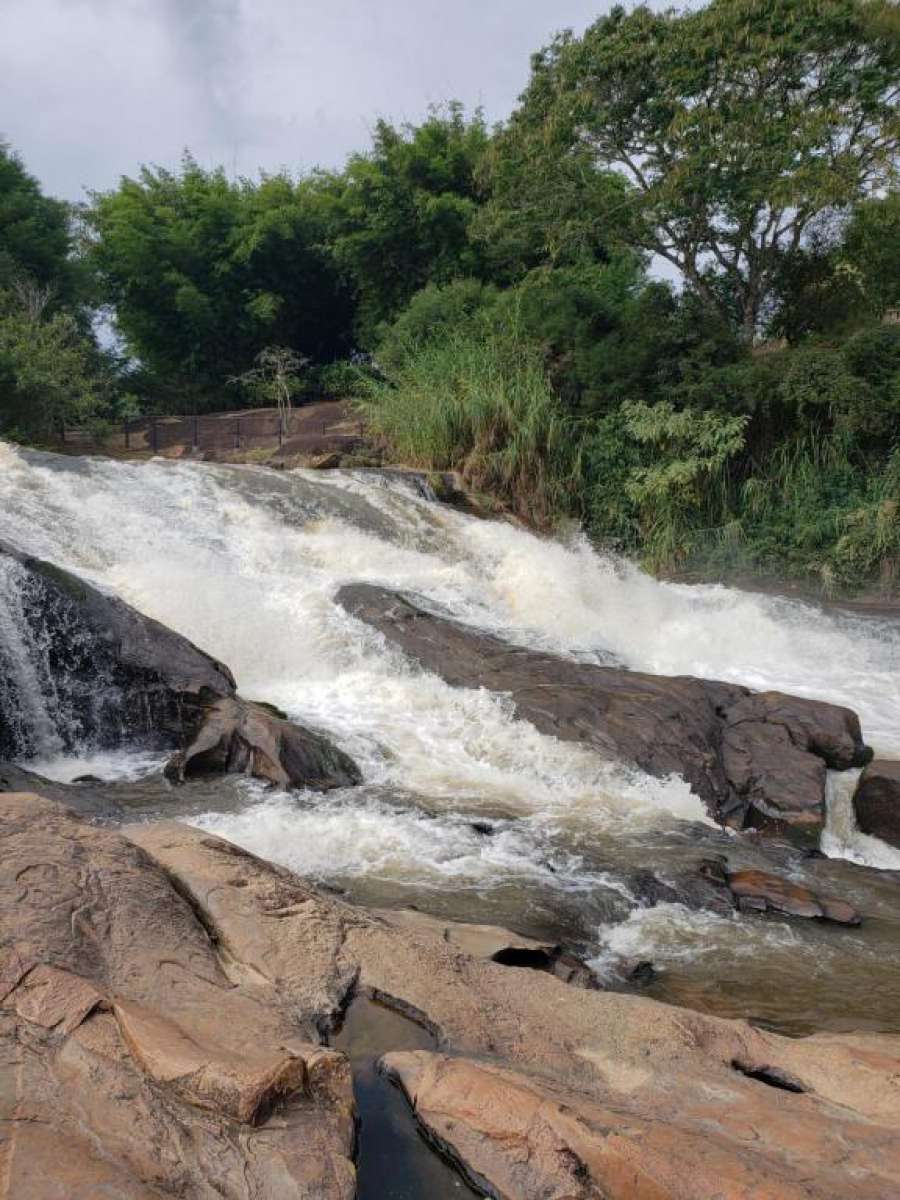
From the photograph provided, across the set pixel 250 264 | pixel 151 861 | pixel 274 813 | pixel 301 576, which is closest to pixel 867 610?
pixel 301 576

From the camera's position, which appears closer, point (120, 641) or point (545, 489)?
Result: point (120, 641)

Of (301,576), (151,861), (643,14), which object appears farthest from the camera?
(643,14)

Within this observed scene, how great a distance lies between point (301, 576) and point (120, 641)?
10.3 feet

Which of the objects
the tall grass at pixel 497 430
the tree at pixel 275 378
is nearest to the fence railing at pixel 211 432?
the tree at pixel 275 378

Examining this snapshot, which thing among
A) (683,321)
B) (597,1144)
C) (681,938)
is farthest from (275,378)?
(597,1144)

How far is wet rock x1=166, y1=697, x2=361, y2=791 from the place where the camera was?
19.2 feet

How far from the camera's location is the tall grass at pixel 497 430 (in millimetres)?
14242

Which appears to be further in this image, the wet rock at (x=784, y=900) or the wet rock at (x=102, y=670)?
the wet rock at (x=102, y=670)

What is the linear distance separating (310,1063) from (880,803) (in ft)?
16.9

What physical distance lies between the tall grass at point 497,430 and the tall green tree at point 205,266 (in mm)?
9713

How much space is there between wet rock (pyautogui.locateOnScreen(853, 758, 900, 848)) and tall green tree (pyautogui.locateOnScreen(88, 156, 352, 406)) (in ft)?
67.1

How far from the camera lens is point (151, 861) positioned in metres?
3.05

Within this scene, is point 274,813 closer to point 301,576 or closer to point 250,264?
point 301,576

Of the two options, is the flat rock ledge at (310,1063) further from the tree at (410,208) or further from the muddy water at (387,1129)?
the tree at (410,208)
